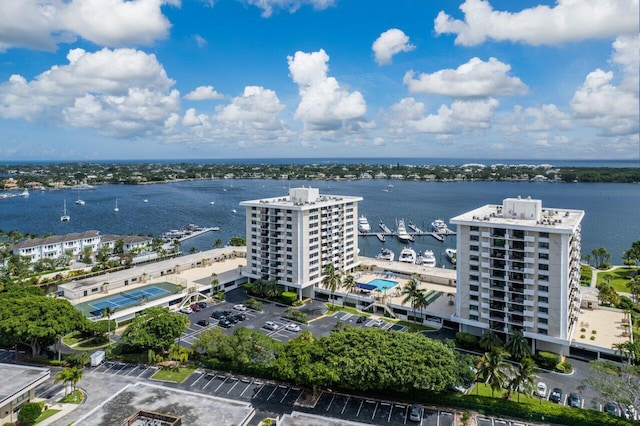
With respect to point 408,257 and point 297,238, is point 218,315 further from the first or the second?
point 408,257

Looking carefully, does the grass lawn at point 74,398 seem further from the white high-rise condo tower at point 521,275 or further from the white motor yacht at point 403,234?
the white motor yacht at point 403,234

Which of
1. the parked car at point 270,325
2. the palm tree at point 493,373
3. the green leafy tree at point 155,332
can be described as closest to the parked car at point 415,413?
the palm tree at point 493,373

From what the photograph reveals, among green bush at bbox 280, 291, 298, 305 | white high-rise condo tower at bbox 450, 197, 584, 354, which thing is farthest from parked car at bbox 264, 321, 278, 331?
white high-rise condo tower at bbox 450, 197, 584, 354

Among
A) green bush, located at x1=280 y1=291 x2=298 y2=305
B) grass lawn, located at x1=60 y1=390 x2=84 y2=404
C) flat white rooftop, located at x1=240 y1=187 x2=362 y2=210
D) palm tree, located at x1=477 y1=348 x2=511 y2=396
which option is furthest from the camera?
flat white rooftop, located at x1=240 y1=187 x2=362 y2=210

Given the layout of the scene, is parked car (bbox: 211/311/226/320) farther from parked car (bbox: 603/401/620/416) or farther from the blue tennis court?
parked car (bbox: 603/401/620/416)

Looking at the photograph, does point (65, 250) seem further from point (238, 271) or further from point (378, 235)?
point (378, 235)

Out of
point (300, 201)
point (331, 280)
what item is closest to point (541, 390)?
point (331, 280)
